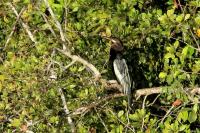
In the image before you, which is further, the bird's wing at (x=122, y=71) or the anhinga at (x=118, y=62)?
the anhinga at (x=118, y=62)

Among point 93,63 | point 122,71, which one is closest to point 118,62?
point 122,71

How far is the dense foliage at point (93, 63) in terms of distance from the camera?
163 inches

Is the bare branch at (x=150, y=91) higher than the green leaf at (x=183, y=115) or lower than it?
higher

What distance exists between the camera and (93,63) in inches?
193

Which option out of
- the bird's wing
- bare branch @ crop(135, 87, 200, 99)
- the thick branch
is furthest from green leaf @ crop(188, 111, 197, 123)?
the bird's wing

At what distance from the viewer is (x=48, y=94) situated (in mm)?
4832

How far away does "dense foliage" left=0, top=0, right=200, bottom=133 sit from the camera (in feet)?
13.6

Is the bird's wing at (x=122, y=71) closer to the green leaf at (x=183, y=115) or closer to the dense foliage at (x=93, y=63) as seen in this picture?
the dense foliage at (x=93, y=63)

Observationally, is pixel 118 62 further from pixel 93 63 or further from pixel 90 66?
pixel 90 66

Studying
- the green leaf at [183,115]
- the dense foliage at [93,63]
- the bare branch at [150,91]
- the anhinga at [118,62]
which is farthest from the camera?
the anhinga at [118,62]

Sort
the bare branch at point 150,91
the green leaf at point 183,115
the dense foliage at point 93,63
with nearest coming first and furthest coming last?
1. the green leaf at point 183,115
2. the bare branch at point 150,91
3. the dense foliage at point 93,63

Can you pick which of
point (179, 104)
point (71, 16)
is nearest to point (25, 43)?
point (71, 16)

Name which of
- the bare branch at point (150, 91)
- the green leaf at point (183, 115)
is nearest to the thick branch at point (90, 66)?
the bare branch at point (150, 91)

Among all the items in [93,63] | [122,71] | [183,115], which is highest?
[93,63]
